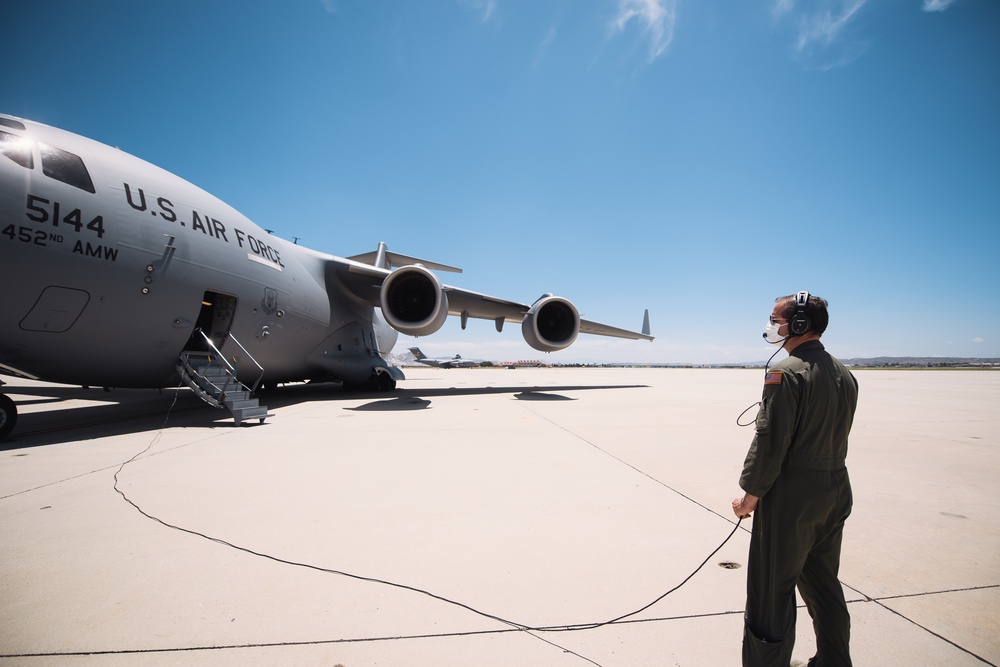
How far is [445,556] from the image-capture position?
7.99 feet

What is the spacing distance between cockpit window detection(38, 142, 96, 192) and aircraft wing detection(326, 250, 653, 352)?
5.24 m

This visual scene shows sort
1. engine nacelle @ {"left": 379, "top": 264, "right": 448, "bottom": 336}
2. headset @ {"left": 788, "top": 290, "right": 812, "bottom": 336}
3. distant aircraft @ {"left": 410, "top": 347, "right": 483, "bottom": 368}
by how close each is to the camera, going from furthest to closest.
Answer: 1. distant aircraft @ {"left": 410, "top": 347, "right": 483, "bottom": 368}
2. engine nacelle @ {"left": 379, "top": 264, "right": 448, "bottom": 336}
3. headset @ {"left": 788, "top": 290, "right": 812, "bottom": 336}

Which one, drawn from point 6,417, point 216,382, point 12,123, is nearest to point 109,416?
point 216,382

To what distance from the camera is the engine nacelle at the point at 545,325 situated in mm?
12469

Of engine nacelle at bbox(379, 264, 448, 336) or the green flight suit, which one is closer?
the green flight suit

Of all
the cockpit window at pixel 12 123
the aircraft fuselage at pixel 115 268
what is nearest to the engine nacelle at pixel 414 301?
the aircraft fuselage at pixel 115 268

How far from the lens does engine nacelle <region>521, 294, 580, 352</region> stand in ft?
40.9

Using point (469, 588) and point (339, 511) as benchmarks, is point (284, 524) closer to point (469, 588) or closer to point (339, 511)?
point (339, 511)

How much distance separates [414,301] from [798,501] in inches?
409

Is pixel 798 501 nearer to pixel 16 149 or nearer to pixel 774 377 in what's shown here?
pixel 774 377

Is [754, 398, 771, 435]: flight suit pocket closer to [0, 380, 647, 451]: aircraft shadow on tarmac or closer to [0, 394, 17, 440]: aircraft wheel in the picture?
[0, 380, 647, 451]: aircraft shadow on tarmac

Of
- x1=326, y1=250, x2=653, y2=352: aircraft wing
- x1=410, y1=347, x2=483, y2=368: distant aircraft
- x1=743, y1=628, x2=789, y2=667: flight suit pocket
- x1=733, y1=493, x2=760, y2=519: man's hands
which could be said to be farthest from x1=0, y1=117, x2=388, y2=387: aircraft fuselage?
x1=410, y1=347, x2=483, y2=368: distant aircraft

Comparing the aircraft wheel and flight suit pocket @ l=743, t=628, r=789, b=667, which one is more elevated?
flight suit pocket @ l=743, t=628, r=789, b=667

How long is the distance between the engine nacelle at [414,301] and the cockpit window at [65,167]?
525 centimetres
